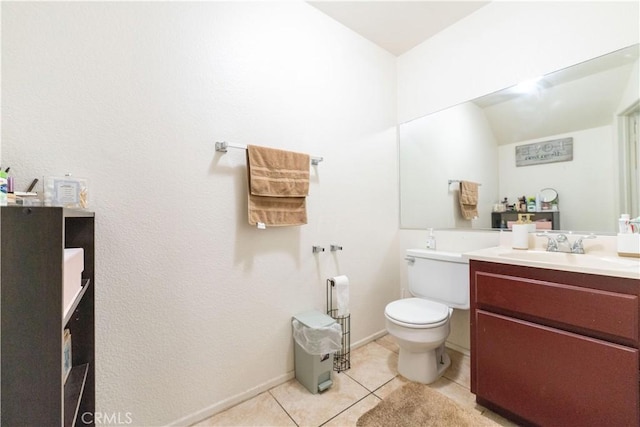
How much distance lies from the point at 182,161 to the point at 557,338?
6.09 ft

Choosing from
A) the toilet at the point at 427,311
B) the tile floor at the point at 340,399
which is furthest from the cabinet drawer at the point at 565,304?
the tile floor at the point at 340,399

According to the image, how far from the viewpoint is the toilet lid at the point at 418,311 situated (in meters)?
1.48

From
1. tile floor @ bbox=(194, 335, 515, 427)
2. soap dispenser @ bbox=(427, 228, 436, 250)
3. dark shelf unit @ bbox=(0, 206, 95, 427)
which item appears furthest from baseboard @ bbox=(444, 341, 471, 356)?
dark shelf unit @ bbox=(0, 206, 95, 427)

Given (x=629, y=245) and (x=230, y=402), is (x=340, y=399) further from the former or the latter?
(x=629, y=245)

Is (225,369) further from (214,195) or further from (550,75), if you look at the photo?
(550,75)

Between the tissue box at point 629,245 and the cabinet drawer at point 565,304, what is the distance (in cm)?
45

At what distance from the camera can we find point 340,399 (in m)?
1.43

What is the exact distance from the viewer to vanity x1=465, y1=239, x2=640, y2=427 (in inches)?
37.7

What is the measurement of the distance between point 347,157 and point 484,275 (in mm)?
1152

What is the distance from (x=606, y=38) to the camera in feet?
4.38

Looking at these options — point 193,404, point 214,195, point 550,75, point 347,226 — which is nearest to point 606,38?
point 550,75

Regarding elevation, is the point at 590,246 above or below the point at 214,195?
below

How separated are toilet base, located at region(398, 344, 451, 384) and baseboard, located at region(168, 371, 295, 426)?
2.30ft

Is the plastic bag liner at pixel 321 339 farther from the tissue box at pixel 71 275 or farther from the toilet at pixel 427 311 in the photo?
the tissue box at pixel 71 275
